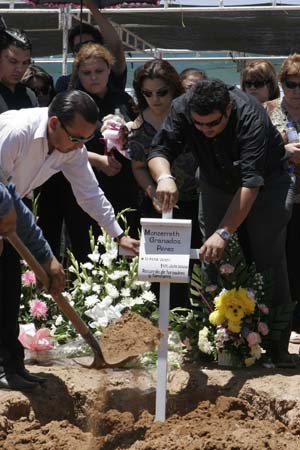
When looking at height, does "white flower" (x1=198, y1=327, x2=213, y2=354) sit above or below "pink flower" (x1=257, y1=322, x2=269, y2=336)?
below

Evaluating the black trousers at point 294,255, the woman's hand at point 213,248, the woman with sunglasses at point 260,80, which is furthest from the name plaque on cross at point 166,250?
the woman with sunglasses at point 260,80

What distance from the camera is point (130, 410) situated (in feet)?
20.0

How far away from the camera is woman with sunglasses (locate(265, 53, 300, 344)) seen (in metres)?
6.98

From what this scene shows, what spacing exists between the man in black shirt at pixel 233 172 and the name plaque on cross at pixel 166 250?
0.50 feet

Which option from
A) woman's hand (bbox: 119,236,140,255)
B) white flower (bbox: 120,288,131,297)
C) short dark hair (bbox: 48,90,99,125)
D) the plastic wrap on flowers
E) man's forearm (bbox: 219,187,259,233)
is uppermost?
the plastic wrap on flowers

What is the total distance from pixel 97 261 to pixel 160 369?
1540mm

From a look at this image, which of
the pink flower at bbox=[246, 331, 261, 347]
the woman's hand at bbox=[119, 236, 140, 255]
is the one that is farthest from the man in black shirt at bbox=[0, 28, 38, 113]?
the pink flower at bbox=[246, 331, 261, 347]

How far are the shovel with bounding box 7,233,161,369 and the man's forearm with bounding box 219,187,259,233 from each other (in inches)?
30.1

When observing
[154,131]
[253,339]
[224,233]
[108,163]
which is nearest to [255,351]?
[253,339]

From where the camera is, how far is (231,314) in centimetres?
632

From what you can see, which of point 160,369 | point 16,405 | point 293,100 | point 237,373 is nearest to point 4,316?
point 16,405

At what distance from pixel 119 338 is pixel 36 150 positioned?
4.15 feet

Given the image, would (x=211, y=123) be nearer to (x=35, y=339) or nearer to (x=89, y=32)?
(x=35, y=339)

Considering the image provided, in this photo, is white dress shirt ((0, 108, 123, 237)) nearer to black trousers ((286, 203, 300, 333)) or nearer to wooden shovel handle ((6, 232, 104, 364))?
wooden shovel handle ((6, 232, 104, 364))
